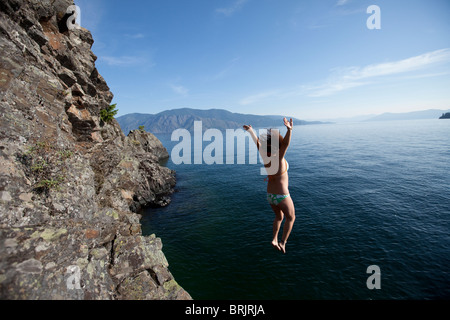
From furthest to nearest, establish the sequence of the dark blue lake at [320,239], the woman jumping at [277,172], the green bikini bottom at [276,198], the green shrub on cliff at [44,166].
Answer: the dark blue lake at [320,239] < the green shrub on cliff at [44,166] < the green bikini bottom at [276,198] < the woman jumping at [277,172]

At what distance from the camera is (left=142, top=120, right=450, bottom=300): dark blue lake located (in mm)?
15852

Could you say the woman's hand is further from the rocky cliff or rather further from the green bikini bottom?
the rocky cliff

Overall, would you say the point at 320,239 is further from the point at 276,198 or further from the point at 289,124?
the point at 289,124

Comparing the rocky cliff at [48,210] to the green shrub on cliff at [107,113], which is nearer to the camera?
the rocky cliff at [48,210]

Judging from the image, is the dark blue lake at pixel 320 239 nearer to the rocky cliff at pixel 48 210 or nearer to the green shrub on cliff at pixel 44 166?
the rocky cliff at pixel 48 210

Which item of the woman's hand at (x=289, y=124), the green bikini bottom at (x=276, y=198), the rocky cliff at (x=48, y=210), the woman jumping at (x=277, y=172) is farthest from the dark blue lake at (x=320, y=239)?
the woman's hand at (x=289, y=124)

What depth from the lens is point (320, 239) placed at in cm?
2172

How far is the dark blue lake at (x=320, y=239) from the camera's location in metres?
15.9

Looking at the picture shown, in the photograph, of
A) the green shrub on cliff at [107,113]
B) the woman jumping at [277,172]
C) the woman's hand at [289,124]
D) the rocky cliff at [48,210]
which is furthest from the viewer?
the green shrub on cliff at [107,113]

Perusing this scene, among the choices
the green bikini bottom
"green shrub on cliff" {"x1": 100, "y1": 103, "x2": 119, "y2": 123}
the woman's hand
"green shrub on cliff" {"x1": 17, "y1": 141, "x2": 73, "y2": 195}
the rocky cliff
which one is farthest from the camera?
"green shrub on cliff" {"x1": 100, "y1": 103, "x2": 119, "y2": 123}

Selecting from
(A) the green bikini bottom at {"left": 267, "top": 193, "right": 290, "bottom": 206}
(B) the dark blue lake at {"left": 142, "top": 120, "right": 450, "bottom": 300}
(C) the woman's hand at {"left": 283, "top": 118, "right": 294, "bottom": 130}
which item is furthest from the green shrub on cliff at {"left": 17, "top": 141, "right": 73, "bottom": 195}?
(B) the dark blue lake at {"left": 142, "top": 120, "right": 450, "bottom": 300}

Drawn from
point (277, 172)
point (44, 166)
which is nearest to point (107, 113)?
point (44, 166)
